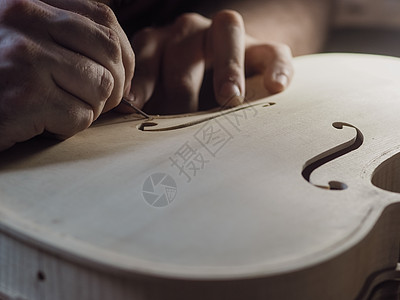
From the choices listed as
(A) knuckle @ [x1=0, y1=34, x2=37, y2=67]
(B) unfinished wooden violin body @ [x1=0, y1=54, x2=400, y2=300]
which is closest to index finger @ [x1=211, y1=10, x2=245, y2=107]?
(B) unfinished wooden violin body @ [x1=0, y1=54, x2=400, y2=300]

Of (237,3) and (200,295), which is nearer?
(200,295)

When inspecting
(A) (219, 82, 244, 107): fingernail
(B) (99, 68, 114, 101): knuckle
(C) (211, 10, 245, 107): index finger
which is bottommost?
(A) (219, 82, 244, 107): fingernail

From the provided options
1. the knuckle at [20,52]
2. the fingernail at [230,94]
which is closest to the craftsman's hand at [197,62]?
the fingernail at [230,94]

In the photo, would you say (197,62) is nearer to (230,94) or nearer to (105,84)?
(230,94)

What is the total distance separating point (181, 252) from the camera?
0.44m

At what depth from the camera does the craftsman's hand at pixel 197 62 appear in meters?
0.91

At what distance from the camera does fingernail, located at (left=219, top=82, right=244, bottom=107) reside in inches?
34.0

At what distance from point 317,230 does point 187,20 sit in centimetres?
69

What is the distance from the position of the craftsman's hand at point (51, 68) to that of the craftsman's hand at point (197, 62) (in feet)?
0.64

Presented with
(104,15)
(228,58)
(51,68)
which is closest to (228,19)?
(228,58)

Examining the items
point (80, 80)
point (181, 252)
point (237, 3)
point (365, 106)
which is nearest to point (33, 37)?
point (80, 80)

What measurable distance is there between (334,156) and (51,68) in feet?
1.18

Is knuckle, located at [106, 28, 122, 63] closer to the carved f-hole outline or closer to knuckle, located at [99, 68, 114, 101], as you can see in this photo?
knuckle, located at [99, 68, 114, 101]

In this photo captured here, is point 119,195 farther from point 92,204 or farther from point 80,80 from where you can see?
point 80,80
